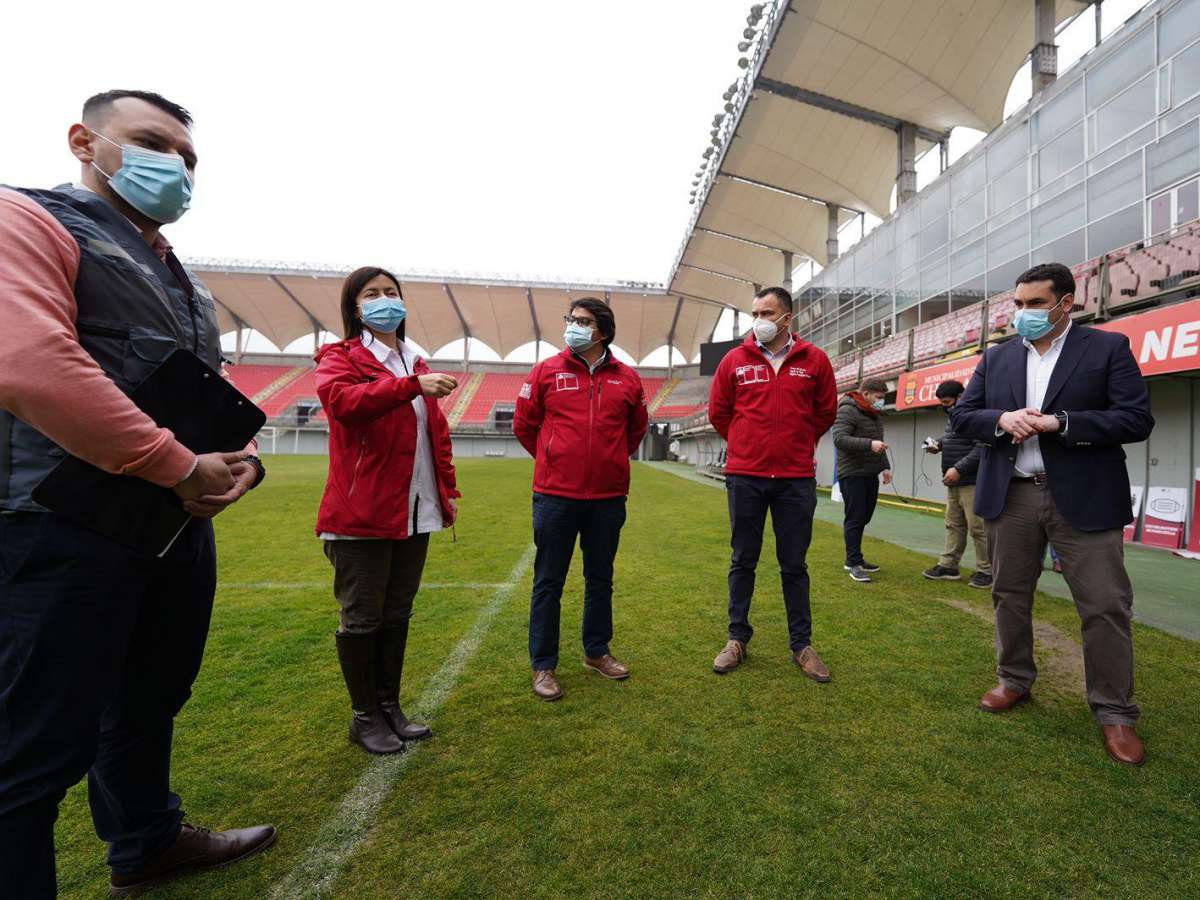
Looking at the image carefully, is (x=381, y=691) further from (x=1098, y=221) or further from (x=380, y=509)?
(x=1098, y=221)

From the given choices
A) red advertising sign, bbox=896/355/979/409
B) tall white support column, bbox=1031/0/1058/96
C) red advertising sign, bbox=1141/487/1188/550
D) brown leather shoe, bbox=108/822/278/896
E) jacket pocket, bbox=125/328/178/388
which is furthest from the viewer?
tall white support column, bbox=1031/0/1058/96

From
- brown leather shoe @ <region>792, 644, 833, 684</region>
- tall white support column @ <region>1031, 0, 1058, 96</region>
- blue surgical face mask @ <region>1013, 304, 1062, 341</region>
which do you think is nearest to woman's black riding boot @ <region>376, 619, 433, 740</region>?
brown leather shoe @ <region>792, 644, 833, 684</region>

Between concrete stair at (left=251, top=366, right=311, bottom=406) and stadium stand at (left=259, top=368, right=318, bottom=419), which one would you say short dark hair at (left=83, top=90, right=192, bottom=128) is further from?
concrete stair at (left=251, top=366, right=311, bottom=406)

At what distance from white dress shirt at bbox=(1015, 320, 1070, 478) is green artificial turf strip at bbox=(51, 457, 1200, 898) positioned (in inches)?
42.3

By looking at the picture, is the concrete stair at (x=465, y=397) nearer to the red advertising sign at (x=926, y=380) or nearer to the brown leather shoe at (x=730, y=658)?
the red advertising sign at (x=926, y=380)

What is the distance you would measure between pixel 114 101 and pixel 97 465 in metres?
0.93

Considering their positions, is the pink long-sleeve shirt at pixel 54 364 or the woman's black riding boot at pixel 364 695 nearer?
the pink long-sleeve shirt at pixel 54 364

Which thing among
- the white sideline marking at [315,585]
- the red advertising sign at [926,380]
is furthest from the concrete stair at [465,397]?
the white sideline marking at [315,585]

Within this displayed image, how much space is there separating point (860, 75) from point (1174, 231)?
1058cm

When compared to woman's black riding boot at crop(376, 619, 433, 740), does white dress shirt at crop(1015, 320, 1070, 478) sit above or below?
above

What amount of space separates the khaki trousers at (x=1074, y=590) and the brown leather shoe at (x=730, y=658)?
1.16 metres

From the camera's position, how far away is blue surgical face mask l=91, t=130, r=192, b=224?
129 centimetres

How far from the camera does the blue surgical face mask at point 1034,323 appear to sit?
236 centimetres

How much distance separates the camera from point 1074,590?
7.30 ft
